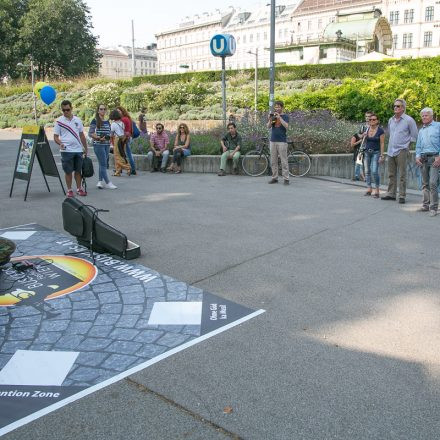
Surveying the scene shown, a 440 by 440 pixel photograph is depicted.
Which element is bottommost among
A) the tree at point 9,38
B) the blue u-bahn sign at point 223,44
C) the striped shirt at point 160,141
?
the striped shirt at point 160,141

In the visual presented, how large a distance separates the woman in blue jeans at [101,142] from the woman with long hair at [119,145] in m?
1.40

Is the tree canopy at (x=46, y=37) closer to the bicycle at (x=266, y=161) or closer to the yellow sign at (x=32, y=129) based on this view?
the bicycle at (x=266, y=161)

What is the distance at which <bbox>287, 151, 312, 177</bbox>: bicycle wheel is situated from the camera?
12295 millimetres

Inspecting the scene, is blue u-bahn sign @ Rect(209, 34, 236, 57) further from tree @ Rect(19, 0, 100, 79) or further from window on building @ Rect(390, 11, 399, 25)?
window on building @ Rect(390, 11, 399, 25)

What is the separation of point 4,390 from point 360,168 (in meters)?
9.92

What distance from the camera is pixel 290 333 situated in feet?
13.4

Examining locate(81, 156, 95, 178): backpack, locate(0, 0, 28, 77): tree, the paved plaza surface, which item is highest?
locate(0, 0, 28, 77): tree

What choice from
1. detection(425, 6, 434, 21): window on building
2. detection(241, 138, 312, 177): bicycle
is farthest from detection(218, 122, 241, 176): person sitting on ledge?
detection(425, 6, 434, 21): window on building

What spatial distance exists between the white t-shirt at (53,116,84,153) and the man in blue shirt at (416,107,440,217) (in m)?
6.10

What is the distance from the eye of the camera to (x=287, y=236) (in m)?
7.00

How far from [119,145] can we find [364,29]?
6458cm

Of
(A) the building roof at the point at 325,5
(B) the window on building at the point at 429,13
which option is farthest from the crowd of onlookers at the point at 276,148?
(A) the building roof at the point at 325,5

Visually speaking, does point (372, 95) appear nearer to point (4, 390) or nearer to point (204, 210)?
point (204, 210)

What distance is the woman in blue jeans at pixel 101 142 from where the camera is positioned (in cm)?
1078
